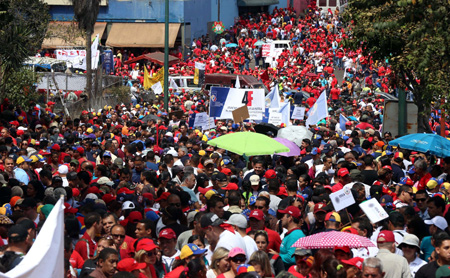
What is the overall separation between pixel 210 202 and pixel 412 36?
17.0 ft

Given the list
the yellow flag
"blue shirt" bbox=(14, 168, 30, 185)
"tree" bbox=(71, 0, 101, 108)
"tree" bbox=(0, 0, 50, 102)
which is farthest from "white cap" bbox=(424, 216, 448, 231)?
"tree" bbox=(71, 0, 101, 108)

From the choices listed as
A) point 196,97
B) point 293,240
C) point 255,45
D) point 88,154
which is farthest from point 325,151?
point 255,45

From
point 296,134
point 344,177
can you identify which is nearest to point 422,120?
point 296,134

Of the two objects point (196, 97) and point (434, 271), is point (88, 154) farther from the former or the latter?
point (196, 97)

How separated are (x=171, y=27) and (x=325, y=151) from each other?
33.8m

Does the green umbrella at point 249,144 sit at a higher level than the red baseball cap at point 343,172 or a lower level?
higher

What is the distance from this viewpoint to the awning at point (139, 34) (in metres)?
47.4

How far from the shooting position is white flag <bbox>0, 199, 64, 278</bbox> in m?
5.52

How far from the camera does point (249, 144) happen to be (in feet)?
45.0

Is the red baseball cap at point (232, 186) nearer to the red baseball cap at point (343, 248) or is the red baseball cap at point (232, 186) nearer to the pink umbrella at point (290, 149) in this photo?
the pink umbrella at point (290, 149)

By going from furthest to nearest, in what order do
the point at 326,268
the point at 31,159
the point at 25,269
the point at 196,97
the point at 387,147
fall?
1. the point at 196,97
2. the point at 387,147
3. the point at 31,159
4. the point at 326,268
5. the point at 25,269

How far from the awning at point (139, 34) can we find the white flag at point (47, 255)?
41530 mm

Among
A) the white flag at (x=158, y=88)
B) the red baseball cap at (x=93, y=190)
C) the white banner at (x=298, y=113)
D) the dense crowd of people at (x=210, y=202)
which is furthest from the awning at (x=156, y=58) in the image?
the red baseball cap at (x=93, y=190)

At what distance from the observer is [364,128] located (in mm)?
19438
